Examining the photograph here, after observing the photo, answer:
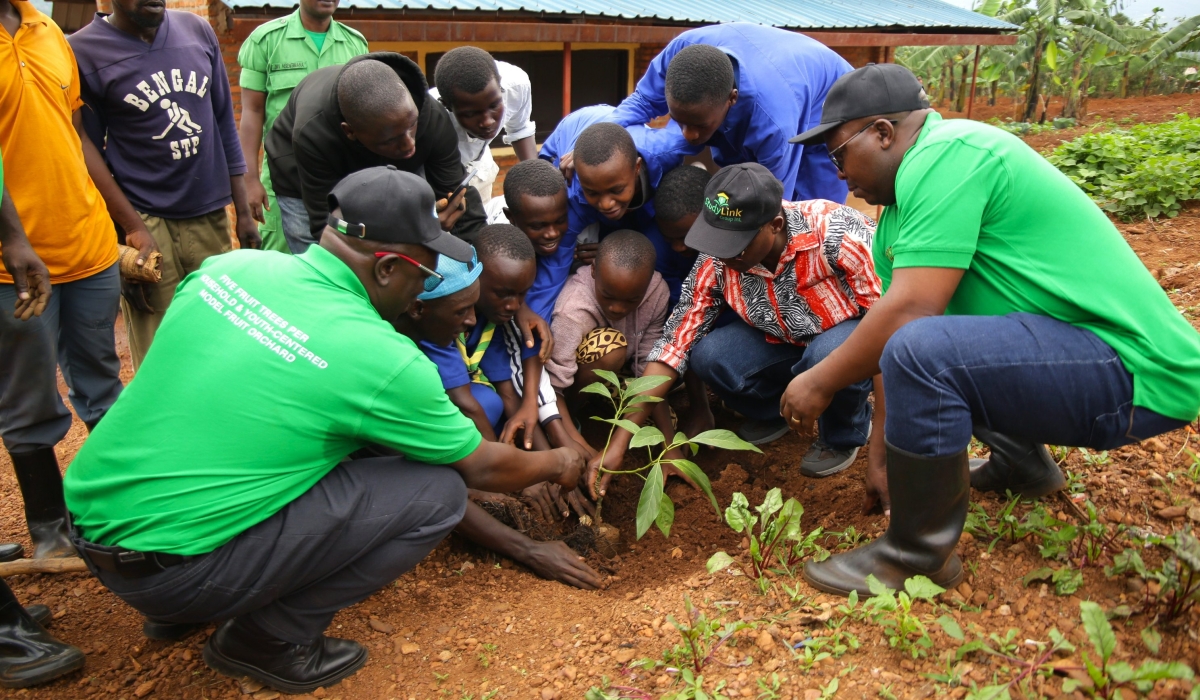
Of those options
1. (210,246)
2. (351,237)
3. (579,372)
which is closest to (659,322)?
(579,372)

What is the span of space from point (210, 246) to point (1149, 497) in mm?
3904

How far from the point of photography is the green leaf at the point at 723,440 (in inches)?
106

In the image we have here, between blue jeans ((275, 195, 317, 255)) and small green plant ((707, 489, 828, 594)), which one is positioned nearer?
small green plant ((707, 489, 828, 594))

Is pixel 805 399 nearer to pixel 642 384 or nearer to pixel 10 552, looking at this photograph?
pixel 642 384

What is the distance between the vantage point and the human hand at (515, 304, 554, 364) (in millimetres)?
3480

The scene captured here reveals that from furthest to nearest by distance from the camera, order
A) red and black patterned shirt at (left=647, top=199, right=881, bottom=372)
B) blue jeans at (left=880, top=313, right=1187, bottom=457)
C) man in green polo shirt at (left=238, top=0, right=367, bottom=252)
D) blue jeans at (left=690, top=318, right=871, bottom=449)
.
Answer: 1. man in green polo shirt at (left=238, top=0, right=367, bottom=252)
2. blue jeans at (left=690, top=318, right=871, bottom=449)
3. red and black patterned shirt at (left=647, top=199, right=881, bottom=372)
4. blue jeans at (left=880, top=313, right=1187, bottom=457)

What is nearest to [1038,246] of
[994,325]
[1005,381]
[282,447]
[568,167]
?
[994,325]

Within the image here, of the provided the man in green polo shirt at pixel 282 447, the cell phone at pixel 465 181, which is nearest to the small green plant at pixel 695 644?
the man in green polo shirt at pixel 282 447

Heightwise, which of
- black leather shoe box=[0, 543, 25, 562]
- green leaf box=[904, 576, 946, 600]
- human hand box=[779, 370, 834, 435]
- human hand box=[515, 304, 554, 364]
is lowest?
black leather shoe box=[0, 543, 25, 562]

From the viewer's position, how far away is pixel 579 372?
3.67 meters

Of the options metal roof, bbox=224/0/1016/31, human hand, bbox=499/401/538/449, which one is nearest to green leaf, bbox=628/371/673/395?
human hand, bbox=499/401/538/449

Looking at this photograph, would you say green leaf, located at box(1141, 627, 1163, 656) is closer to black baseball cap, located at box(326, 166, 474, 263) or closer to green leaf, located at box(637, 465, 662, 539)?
green leaf, located at box(637, 465, 662, 539)

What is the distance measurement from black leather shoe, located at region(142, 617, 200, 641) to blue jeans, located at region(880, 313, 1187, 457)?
2.12 meters

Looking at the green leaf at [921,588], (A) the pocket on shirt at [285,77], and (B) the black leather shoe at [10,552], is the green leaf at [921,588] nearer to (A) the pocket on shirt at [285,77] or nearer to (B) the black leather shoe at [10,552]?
(B) the black leather shoe at [10,552]
